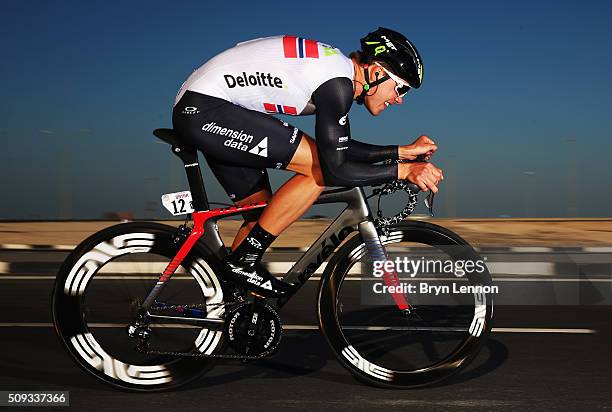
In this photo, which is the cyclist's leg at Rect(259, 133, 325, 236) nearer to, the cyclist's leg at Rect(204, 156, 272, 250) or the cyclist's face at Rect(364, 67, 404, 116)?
the cyclist's leg at Rect(204, 156, 272, 250)

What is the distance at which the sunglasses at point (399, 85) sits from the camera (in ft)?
13.9

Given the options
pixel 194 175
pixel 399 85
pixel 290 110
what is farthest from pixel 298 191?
pixel 399 85

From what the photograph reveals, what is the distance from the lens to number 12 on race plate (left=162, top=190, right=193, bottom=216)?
423cm

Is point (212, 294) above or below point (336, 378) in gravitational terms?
above

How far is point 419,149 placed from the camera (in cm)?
424

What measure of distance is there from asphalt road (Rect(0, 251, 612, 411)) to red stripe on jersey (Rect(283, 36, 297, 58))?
1.70m

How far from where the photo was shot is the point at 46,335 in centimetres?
586

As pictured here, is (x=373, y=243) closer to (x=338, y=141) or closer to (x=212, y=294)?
(x=338, y=141)

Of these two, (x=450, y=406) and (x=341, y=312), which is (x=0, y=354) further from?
(x=450, y=406)

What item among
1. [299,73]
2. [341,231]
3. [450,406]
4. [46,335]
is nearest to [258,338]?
[341,231]

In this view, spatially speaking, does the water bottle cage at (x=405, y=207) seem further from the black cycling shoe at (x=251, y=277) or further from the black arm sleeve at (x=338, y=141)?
the black cycling shoe at (x=251, y=277)

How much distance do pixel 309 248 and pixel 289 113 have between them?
692mm

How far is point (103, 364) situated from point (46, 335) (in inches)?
67.3

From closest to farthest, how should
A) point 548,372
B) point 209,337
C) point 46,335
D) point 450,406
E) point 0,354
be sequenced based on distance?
1. point 450,406
2. point 209,337
3. point 548,372
4. point 0,354
5. point 46,335
